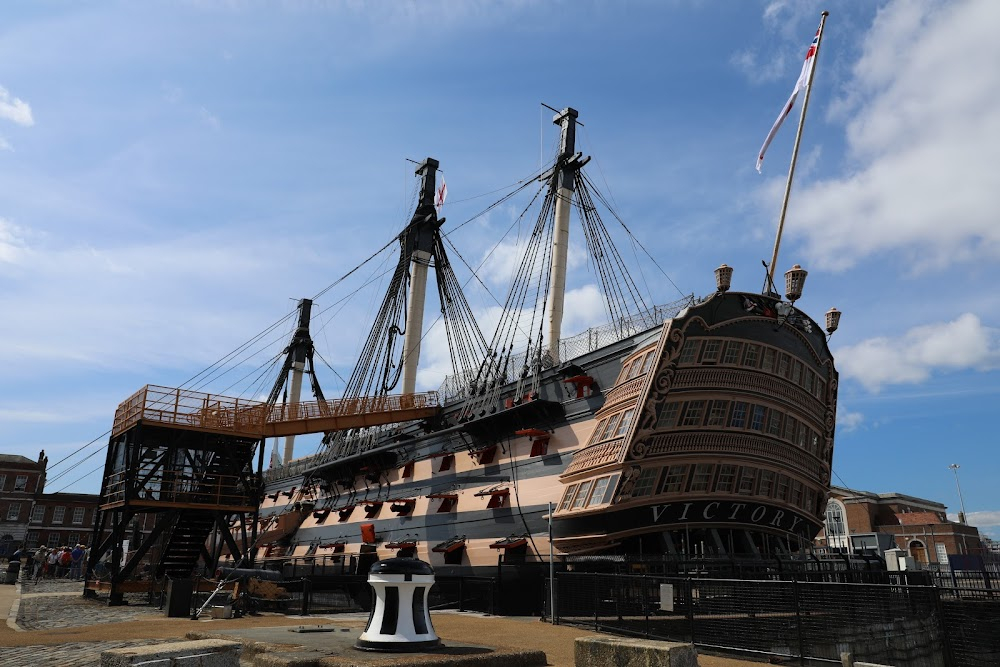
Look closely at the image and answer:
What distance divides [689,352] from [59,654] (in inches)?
636

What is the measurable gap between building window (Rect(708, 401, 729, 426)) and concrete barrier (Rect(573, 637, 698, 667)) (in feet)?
45.7

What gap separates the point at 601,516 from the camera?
19.3 metres

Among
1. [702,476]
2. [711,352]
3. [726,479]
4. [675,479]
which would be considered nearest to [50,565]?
[675,479]

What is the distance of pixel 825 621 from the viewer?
1040cm

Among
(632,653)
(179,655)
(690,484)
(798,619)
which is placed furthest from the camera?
(690,484)

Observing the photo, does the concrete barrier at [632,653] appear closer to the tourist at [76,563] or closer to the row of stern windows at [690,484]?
the row of stern windows at [690,484]

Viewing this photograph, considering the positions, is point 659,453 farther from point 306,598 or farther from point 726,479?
point 306,598

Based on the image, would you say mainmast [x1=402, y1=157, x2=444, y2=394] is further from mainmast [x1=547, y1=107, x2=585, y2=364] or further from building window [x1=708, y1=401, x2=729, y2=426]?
building window [x1=708, y1=401, x2=729, y2=426]

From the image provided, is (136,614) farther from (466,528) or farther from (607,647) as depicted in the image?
(607,647)

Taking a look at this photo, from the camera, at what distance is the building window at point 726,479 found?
1992 centimetres

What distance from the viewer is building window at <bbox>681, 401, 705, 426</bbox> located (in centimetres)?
1989

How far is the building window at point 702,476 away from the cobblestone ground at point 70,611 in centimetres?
1498

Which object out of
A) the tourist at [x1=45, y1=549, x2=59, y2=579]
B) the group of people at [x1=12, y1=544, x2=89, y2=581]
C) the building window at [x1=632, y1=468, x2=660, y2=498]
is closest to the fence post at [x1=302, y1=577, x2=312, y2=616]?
the building window at [x1=632, y1=468, x2=660, y2=498]

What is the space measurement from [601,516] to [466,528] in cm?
740
